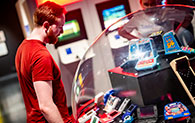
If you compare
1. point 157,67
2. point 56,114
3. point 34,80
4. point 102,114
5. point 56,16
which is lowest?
point 102,114

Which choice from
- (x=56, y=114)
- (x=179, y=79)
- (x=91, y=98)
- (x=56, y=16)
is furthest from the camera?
(x=91, y=98)

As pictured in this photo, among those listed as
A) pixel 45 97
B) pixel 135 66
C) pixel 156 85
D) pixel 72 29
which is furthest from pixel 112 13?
pixel 45 97

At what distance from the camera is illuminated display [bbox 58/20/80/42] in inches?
154

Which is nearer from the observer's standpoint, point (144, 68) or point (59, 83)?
point (144, 68)

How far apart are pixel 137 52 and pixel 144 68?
0.18 meters

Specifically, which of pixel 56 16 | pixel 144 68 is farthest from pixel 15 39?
pixel 144 68

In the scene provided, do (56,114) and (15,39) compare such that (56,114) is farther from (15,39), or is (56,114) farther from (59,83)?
(15,39)

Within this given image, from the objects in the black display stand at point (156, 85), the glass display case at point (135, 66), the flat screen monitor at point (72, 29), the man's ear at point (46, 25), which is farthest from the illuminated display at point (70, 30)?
the black display stand at point (156, 85)

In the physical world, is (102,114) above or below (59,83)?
below

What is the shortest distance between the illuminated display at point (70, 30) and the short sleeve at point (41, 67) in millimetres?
2553

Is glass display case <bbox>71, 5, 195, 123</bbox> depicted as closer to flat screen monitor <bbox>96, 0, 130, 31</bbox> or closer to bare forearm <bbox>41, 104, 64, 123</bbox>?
bare forearm <bbox>41, 104, 64, 123</bbox>

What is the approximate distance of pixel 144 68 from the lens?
1.41 meters

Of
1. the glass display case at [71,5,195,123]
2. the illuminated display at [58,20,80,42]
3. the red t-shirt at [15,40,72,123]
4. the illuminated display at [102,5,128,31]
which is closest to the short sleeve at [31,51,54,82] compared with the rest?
the red t-shirt at [15,40,72,123]

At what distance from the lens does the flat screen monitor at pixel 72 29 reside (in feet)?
12.8
